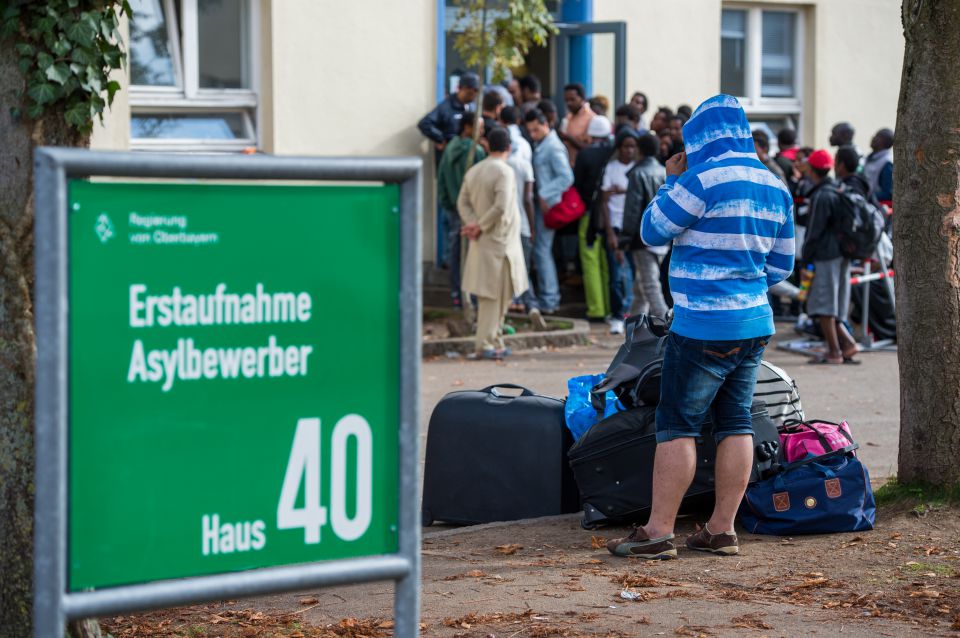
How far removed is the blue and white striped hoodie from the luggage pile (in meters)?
0.65

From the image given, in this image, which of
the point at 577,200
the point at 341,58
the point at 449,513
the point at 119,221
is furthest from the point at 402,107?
the point at 119,221

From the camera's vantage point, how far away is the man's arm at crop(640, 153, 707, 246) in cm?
530

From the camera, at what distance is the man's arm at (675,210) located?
17.4ft

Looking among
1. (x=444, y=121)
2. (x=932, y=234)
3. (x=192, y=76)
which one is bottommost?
(x=932, y=234)

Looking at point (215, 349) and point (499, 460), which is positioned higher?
point (215, 349)

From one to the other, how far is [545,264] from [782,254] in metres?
9.04

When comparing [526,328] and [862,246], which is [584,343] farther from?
[862,246]

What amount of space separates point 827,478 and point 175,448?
3.71 meters

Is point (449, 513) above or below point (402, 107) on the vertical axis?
below

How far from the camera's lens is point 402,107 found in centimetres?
1544

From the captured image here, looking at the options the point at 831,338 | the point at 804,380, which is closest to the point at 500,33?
the point at 831,338

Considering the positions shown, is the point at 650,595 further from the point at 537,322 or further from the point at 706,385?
the point at 537,322

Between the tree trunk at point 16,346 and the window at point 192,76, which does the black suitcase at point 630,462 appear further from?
the window at point 192,76

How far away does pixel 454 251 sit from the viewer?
1426 cm
